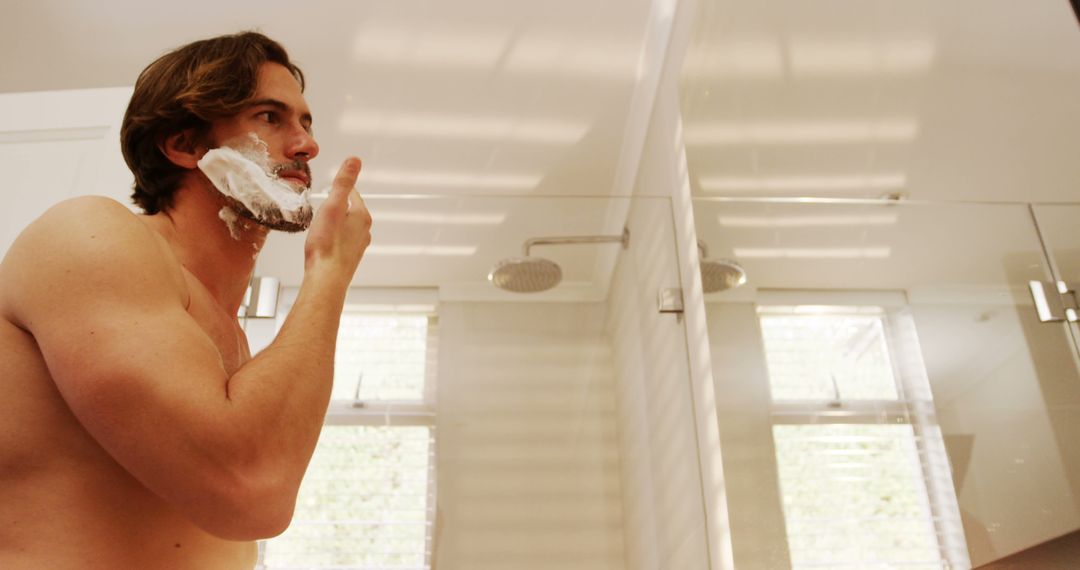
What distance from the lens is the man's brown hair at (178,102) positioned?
81 cm

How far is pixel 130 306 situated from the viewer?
0.53 meters

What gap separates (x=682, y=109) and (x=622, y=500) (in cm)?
85

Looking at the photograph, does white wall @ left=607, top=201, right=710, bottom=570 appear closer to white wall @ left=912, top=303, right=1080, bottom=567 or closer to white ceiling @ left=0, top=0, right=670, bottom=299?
white ceiling @ left=0, top=0, right=670, bottom=299

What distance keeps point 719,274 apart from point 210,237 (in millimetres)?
934

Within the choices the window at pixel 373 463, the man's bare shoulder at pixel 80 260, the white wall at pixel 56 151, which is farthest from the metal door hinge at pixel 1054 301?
the window at pixel 373 463

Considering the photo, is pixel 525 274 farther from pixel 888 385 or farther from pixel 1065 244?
pixel 1065 244

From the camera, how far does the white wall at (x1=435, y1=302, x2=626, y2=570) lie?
5.36 feet

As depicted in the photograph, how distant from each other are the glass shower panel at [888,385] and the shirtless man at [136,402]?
1.69 feet

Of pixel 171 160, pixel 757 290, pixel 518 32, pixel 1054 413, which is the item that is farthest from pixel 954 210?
pixel 518 32

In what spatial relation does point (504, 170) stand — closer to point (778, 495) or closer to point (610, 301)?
point (610, 301)

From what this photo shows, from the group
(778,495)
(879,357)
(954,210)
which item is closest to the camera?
(954,210)

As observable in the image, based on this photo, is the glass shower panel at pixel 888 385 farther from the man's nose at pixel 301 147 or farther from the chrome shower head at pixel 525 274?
the man's nose at pixel 301 147

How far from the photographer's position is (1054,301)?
52cm

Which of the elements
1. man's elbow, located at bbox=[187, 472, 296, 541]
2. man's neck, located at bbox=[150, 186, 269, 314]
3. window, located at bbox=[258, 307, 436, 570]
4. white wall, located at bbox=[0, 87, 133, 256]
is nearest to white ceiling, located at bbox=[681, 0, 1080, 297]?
man's elbow, located at bbox=[187, 472, 296, 541]
